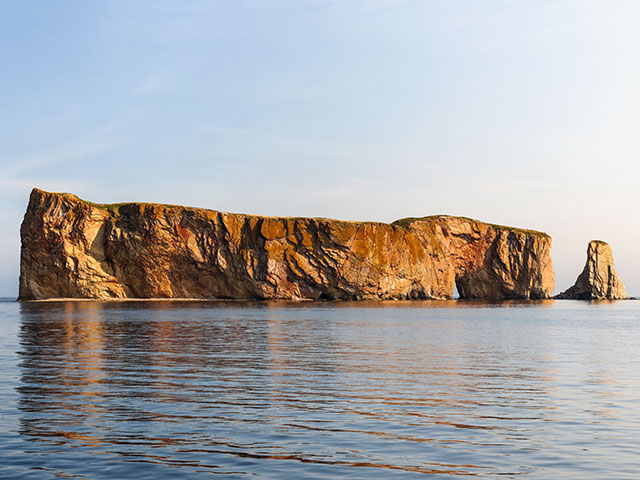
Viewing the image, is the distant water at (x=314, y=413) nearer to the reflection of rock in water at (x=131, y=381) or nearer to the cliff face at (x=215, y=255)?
the reflection of rock in water at (x=131, y=381)

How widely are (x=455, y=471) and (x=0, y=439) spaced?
9201mm

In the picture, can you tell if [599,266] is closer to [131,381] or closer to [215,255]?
[215,255]

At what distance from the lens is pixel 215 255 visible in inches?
5310

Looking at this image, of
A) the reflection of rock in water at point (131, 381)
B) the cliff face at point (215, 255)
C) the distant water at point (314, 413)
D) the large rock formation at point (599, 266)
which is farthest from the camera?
Answer: the large rock formation at point (599, 266)

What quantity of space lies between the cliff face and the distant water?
97.6 meters

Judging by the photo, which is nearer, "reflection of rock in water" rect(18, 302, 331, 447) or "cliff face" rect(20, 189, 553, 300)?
"reflection of rock in water" rect(18, 302, 331, 447)

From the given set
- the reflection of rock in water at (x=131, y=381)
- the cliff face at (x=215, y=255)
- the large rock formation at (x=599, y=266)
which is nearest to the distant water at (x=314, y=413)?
the reflection of rock in water at (x=131, y=381)

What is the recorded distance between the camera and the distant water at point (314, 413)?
1143cm

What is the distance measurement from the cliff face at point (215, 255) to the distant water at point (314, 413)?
97.6m

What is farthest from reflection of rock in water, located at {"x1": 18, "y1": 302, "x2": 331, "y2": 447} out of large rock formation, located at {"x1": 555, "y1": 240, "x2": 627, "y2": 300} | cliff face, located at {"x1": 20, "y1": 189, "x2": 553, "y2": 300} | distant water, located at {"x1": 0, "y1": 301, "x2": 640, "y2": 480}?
large rock formation, located at {"x1": 555, "y1": 240, "x2": 627, "y2": 300}

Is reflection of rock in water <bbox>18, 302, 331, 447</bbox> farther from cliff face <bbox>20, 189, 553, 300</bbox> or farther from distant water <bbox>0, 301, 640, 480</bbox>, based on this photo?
cliff face <bbox>20, 189, 553, 300</bbox>

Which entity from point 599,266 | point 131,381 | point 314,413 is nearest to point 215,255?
point 131,381

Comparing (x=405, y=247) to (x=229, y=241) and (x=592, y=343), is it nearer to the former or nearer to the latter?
(x=229, y=241)

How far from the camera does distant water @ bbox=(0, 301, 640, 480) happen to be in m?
11.4
